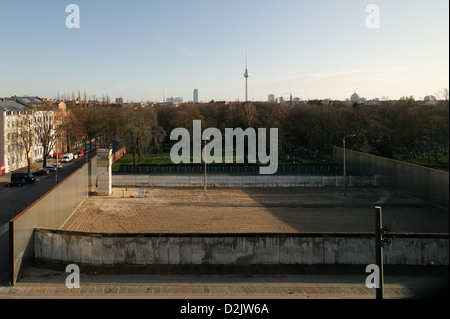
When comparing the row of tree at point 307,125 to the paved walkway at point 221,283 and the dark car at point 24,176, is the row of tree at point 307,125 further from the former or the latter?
the paved walkway at point 221,283

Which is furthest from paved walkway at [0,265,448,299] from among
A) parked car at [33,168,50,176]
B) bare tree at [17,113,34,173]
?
bare tree at [17,113,34,173]

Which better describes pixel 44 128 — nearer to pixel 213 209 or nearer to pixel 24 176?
pixel 24 176

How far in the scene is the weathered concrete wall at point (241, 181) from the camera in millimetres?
33969

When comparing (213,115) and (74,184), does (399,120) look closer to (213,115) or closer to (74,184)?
(213,115)

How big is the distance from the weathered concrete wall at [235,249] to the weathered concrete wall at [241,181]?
19.3 metres

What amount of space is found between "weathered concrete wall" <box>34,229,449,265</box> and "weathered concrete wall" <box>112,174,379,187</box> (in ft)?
63.2

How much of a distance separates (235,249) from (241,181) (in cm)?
1957

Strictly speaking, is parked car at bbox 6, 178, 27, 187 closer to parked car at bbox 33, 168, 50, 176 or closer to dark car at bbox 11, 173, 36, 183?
dark car at bbox 11, 173, 36, 183

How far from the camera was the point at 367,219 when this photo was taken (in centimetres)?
2295

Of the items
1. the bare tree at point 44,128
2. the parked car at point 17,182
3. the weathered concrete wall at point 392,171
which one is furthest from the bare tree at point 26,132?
the weathered concrete wall at point 392,171

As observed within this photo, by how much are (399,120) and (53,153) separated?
48.5m

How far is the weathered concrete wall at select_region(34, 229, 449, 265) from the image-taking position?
47.7 feet

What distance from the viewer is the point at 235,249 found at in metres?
14.6

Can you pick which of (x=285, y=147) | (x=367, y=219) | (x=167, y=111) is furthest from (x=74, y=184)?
(x=167, y=111)
